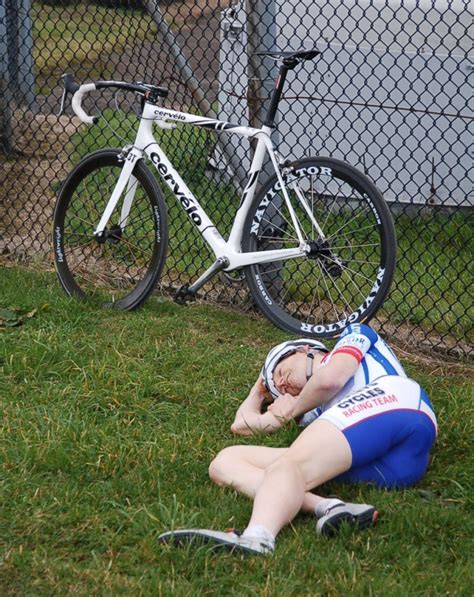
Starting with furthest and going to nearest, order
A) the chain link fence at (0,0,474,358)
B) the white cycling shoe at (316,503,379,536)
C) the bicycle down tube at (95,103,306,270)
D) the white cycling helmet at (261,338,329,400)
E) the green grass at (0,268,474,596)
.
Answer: the chain link fence at (0,0,474,358) → the bicycle down tube at (95,103,306,270) → the white cycling helmet at (261,338,329,400) → the white cycling shoe at (316,503,379,536) → the green grass at (0,268,474,596)

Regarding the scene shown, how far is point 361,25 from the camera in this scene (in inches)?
289

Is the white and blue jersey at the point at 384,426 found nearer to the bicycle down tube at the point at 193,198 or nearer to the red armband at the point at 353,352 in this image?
the red armband at the point at 353,352

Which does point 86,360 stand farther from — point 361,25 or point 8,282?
point 361,25

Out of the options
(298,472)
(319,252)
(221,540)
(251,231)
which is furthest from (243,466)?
(251,231)

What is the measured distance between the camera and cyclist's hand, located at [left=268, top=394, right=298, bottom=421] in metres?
4.48

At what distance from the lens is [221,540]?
3529mm

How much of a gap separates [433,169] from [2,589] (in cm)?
457

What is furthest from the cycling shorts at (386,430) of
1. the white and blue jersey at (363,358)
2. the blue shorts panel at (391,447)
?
the white and blue jersey at (363,358)

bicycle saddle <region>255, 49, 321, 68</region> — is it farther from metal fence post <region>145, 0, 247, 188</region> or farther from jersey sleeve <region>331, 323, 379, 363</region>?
jersey sleeve <region>331, 323, 379, 363</region>

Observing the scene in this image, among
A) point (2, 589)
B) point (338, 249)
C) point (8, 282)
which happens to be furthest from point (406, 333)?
point (2, 589)

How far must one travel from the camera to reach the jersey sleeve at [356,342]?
4301 millimetres

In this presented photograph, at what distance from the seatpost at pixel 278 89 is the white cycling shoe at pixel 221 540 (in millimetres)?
2516

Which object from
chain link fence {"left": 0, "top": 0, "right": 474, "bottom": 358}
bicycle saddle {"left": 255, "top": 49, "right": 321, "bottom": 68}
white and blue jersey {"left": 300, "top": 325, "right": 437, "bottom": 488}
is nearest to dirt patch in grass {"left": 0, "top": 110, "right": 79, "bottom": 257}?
chain link fence {"left": 0, "top": 0, "right": 474, "bottom": 358}

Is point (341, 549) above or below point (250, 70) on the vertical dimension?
below
